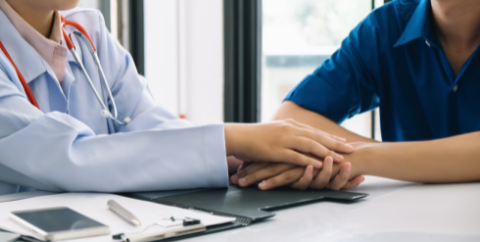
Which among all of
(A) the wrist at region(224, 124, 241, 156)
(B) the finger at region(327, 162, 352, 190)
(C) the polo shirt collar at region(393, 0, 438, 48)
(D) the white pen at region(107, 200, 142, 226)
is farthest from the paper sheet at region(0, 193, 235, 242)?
(C) the polo shirt collar at region(393, 0, 438, 48)

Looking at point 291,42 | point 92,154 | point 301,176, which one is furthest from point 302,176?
point 291,42

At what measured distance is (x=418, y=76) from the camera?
1102 millimetres

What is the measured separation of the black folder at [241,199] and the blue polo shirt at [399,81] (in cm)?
49

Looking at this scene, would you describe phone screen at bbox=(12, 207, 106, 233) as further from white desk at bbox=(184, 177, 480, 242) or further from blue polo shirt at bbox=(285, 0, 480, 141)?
blue polo shirt at bbox=(285, 0, 480, 141)

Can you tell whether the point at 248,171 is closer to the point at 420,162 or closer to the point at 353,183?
the point at 353,183

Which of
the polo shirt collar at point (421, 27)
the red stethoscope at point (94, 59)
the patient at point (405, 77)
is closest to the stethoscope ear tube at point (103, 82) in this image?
the red stethoscope at point (94, 59)

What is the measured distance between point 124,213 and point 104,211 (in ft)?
0.17

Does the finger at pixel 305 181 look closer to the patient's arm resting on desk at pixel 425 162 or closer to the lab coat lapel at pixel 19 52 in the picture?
the patient's arm resting on desk at pixel 425 162

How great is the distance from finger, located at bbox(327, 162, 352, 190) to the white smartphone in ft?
1.37

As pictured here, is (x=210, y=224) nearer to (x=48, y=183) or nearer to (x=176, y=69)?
(x=48, y=183)

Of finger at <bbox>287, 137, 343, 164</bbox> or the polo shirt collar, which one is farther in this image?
the polo shirt collar

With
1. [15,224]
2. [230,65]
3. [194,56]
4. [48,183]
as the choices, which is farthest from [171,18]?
[15,224]

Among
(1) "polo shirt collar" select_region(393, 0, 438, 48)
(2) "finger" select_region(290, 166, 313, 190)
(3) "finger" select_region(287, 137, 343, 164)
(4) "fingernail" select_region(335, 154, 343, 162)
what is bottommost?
(2) "finger" select_region(290, 166, 313, 190)

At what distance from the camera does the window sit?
1.98 metres
